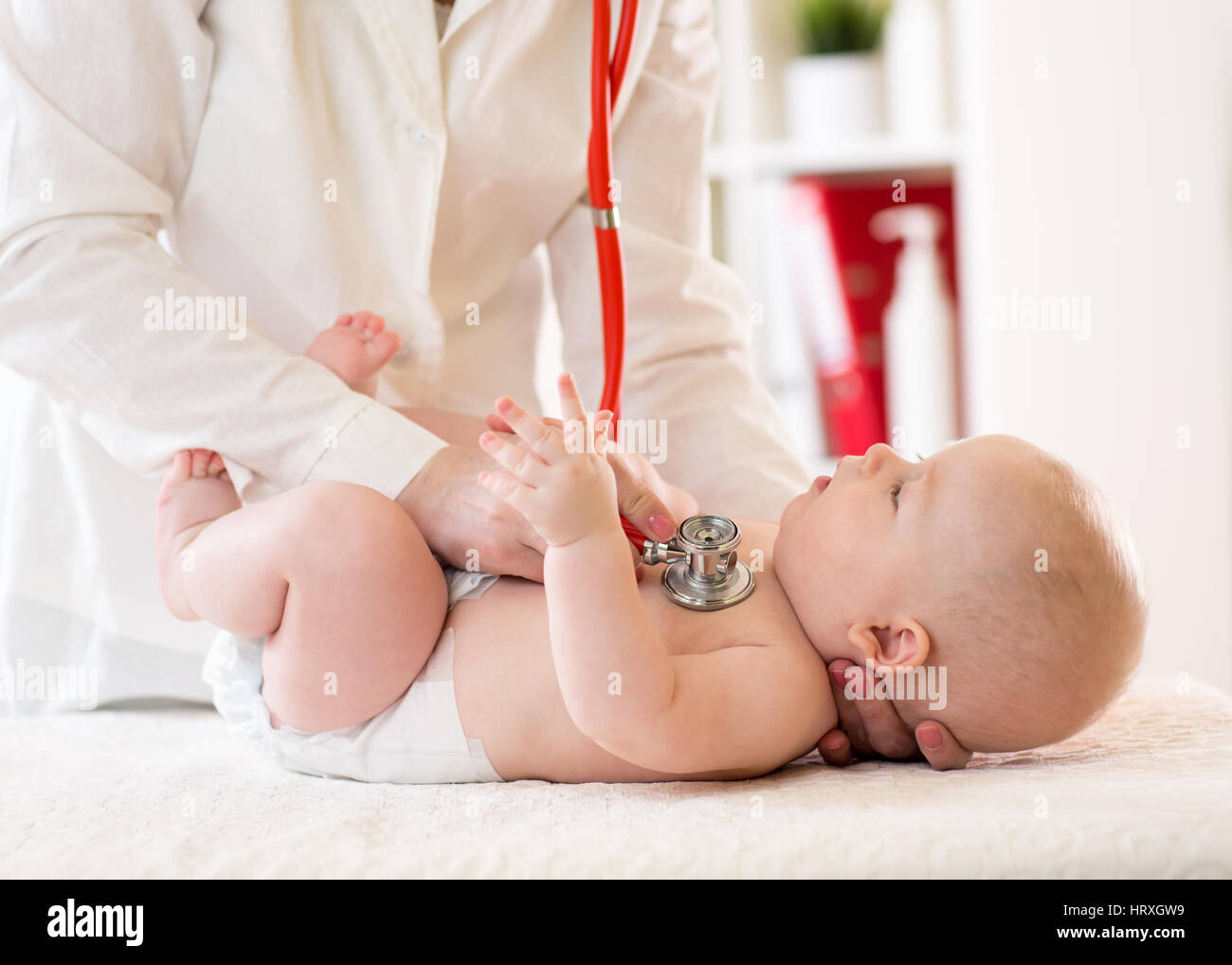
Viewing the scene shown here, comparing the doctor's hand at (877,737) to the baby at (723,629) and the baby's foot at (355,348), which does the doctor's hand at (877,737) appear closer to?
the baby at (723,629)

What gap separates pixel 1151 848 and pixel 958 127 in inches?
83.7

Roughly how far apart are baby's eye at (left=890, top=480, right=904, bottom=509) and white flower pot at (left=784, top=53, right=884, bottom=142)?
1708mm

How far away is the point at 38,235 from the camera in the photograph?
0.95 meters

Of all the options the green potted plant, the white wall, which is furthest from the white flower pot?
the white wall

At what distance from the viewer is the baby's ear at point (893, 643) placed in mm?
869

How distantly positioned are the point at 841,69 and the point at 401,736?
6.49 feet

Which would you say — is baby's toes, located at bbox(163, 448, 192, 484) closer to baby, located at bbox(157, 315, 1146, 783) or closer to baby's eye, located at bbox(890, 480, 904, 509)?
baby, located at bbox(157, 315, 1146, 783)

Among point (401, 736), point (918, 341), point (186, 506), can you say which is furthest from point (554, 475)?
point (918, 341)

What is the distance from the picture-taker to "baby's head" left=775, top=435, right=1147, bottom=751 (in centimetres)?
85

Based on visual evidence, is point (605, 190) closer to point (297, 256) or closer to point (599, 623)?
point (297, 256)

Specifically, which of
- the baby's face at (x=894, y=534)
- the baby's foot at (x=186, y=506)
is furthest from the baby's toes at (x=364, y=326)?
the baby's face at (x=894, y=534)

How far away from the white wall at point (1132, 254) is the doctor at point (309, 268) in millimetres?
1095
